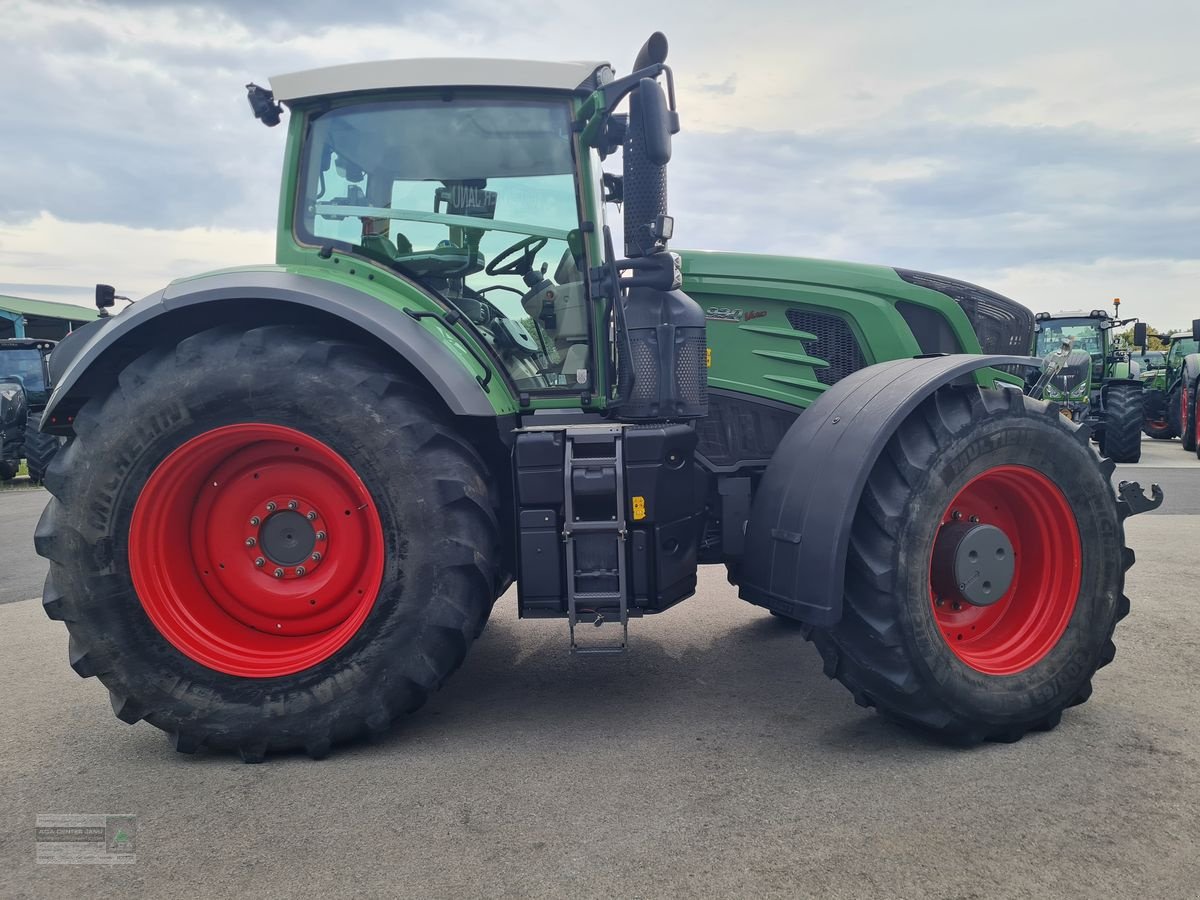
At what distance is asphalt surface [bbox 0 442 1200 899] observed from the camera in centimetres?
218

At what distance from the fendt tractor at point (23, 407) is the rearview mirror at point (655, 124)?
1104 centimetres

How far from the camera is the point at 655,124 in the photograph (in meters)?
2.88

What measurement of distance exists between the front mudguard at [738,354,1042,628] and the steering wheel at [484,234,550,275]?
4.07ft

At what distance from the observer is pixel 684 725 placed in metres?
3.14

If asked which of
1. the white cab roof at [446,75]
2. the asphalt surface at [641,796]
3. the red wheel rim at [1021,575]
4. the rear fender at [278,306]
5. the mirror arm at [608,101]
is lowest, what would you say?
the asphalt surface at [641,796]

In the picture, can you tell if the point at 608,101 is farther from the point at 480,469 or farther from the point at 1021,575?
the point at 1021,575

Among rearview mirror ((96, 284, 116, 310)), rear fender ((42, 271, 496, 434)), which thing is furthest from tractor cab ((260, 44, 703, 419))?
rearview mirror ((96, 284, 116, 310))

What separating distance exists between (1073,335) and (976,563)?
14.5m

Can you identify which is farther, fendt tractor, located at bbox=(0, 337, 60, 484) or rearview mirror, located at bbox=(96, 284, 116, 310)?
fendt tractor, located at bbox=(0, 337, 60, 484)

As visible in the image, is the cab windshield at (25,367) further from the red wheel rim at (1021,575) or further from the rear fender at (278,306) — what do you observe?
the red wheel rim at (1021,575)

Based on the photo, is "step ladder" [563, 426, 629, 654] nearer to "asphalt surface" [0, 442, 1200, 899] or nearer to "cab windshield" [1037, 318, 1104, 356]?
"asphalt surface" [0, 442, 1200, 899]

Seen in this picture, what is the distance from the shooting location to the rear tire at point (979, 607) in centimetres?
283

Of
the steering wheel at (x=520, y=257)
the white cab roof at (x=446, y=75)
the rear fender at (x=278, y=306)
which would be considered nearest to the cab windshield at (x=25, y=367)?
the rear fender at (x=278, y=306)

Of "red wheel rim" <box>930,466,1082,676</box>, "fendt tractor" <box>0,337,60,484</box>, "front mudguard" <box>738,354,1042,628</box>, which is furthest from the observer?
"fendt tractor" <box>0,337,60,484</box>
